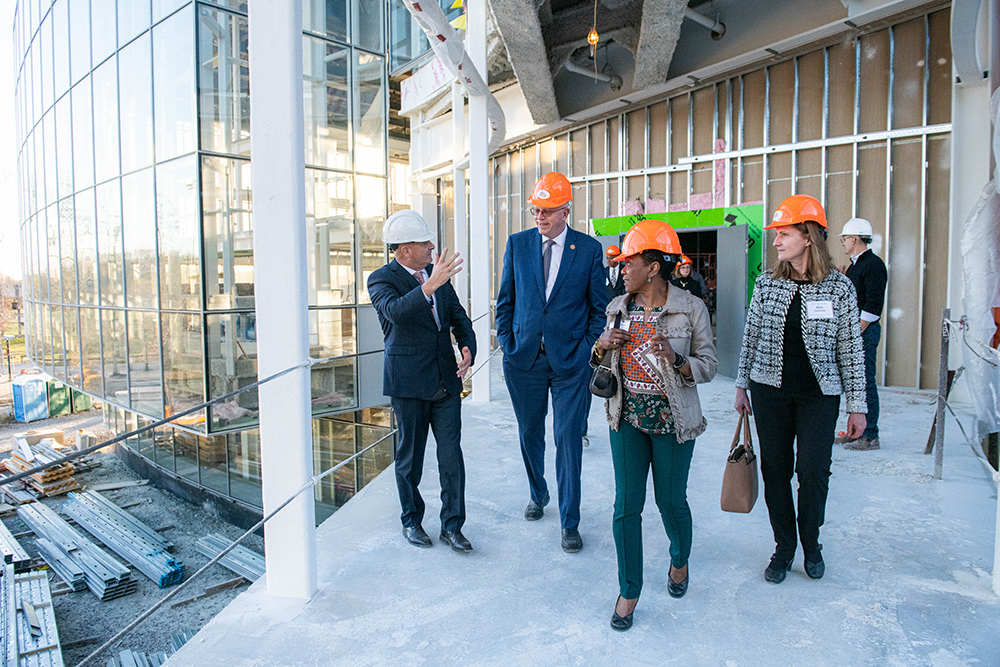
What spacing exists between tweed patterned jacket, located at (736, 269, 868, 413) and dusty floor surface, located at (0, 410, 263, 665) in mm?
8304

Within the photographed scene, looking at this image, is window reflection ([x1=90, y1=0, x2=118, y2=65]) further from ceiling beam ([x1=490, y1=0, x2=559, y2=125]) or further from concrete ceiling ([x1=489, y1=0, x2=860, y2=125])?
ceiling beam ([x1=490, y1=0, x2=559, y2=125])

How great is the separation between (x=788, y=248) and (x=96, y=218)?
45.2ft

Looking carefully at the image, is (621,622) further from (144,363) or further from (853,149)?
(144,363)

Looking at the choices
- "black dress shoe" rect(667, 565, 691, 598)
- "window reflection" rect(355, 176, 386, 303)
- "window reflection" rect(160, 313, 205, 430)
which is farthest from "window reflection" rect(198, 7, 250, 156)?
"black dress shoe" rect(667, 565, 691, 598)

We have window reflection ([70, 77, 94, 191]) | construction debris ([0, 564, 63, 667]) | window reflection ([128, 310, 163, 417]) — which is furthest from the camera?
window reflection ([70, 77, 94, 191])

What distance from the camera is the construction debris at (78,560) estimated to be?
957cm

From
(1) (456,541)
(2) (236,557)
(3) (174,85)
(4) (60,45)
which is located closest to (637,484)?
(1) (456,541)

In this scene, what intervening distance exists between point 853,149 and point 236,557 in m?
10.8

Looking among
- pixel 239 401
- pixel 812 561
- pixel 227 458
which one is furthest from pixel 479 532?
pixel 227 458

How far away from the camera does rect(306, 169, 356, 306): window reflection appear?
9.85 metres

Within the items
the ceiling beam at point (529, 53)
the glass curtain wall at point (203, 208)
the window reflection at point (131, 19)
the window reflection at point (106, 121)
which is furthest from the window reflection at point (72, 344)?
the ceiling beam at point (529, 53)

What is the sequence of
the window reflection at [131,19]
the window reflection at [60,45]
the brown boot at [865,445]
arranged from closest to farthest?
the brown boot at [865,445], the window reflection at [131,19], the window reflection at [60,45]

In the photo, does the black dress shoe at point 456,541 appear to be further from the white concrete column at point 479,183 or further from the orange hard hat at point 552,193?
the white concrete column at point 479,183

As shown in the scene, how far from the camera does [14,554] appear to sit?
10602 millimetres
